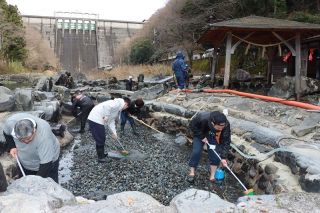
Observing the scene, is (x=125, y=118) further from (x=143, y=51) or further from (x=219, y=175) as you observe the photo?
(x=143, y=51)

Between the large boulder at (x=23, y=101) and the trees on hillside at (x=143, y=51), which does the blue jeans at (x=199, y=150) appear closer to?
the large boulder at (x=23, y=101)

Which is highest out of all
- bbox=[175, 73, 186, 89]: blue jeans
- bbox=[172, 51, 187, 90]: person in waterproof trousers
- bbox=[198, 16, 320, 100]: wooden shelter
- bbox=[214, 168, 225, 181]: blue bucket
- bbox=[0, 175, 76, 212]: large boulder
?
bbox=[198, 16, 320, 100]: wooden shelter

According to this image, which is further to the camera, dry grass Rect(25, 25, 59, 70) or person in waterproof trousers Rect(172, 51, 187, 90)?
dry grass Rect(25, 25, 59, 70)

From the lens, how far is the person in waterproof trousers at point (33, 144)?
3.72 m

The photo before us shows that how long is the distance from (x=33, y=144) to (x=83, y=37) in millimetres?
50679

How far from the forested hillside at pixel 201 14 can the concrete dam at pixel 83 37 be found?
748 inches

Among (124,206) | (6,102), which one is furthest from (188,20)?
(124,206)

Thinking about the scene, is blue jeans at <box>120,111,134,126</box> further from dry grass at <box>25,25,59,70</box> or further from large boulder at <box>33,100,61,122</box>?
dry grass at <box>25,25,59,70</box>

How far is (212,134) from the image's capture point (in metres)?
5.71

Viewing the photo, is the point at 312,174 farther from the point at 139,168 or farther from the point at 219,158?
the point at 139,168

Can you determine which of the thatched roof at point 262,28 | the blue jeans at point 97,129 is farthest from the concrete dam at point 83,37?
the blue jeans at point 97,129

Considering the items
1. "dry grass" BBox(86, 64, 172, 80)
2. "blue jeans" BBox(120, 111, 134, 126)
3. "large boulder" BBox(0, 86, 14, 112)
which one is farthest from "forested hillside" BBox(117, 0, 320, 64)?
"large boulder" BBox(0, 86, 14, 112)

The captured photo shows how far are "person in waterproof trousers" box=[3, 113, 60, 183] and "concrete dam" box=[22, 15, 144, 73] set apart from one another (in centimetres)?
4361

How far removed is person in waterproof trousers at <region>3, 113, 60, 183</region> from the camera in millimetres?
3723
